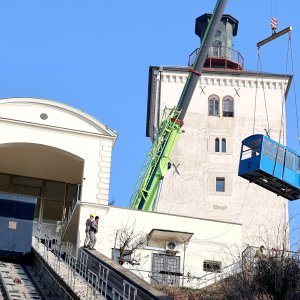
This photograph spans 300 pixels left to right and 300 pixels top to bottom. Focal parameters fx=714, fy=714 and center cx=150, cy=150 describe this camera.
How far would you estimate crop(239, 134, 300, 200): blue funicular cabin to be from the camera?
29.5m

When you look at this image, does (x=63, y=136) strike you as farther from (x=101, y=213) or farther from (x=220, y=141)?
(x=220, y=141)

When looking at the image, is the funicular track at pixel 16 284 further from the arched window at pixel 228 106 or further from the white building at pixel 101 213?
the arched window at pixel 228 106

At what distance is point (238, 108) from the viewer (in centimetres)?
5228

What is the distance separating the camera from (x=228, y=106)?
52.5 meters

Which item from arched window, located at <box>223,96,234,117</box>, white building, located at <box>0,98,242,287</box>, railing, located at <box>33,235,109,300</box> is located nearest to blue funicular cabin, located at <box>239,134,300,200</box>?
white building, located at <box>0,98,242,287</box>

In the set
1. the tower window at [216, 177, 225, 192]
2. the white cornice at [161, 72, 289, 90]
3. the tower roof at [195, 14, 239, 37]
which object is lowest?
the tower window at [216, 177, 225, 192]

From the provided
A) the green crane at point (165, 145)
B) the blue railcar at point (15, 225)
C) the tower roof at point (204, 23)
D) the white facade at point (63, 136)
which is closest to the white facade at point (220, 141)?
the tower roof at point (204, 23)

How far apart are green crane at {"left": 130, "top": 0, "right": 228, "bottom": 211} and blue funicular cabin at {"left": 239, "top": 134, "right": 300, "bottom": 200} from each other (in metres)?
7.25

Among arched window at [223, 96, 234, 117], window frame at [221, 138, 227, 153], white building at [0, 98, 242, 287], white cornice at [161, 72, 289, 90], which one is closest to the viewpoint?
white building at [0, 98, 242, 287]

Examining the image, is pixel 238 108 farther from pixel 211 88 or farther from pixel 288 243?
pixel 288 243

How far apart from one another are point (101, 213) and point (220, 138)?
21.5m

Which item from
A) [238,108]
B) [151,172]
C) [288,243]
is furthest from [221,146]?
[288,243]

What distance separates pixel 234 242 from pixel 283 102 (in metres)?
22.5

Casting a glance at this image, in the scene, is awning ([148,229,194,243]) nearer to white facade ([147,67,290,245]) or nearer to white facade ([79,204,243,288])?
white facade ([79,204,243,288])
